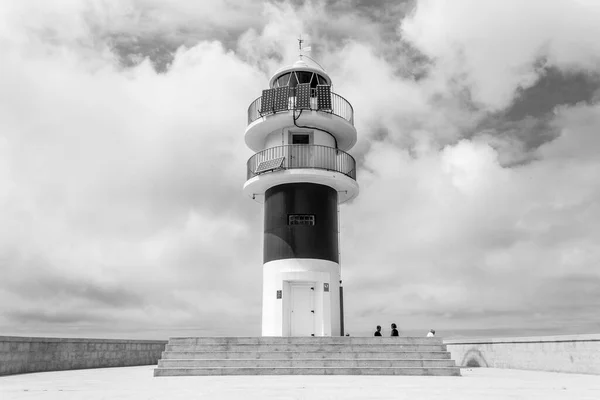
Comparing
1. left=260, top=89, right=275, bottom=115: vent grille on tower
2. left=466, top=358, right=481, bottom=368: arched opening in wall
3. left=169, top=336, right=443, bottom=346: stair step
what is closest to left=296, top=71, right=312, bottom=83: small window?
left=260, top=89, right=275, bottom=115: vent grille on tower

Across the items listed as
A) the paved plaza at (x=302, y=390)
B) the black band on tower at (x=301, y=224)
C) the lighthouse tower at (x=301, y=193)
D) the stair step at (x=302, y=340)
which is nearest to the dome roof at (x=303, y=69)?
the lighthouse tower at (x=301, y=193)

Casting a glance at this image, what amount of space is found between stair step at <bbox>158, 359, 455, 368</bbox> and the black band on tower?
18.1 feet

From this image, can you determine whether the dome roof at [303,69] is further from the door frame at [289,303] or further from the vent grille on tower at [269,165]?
the door frame at [289,303]

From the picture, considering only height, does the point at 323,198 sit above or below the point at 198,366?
above

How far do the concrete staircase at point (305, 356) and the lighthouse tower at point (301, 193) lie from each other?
3759 mm

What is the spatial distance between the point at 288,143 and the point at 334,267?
5.66m

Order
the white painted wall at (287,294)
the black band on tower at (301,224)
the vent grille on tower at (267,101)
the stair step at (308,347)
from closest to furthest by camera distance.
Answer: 1. the stair step at (308,347)
2. the white painted wall at (287,294)
3. the black band on tower at (301,224)
4. the vent grille on tower at (267,101)

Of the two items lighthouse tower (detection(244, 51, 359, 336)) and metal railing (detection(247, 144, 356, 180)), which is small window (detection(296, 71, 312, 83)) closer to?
lighthouse tower (detection(244, 51, 359, 336))

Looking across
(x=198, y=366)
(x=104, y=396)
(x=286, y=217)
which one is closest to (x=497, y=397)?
(x=104, y=396)

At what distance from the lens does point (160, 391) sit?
10.2 m

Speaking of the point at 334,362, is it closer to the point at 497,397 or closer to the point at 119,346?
the point at 497,397

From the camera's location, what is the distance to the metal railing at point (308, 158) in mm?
21297

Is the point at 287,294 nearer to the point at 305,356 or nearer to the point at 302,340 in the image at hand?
the point at 302,340

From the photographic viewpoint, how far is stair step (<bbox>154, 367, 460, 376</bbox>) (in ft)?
49.0
